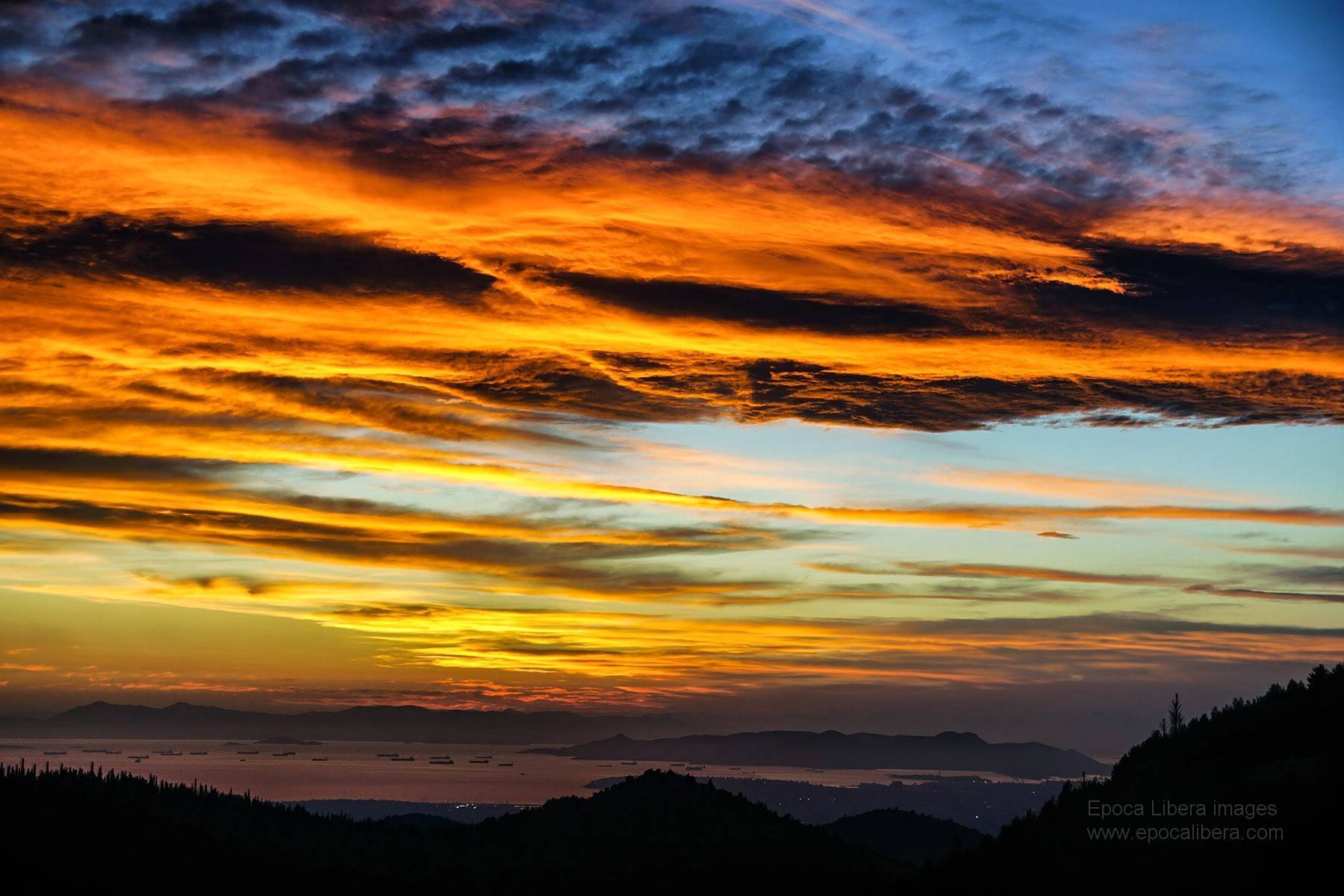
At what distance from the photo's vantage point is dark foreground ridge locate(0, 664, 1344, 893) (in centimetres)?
5303

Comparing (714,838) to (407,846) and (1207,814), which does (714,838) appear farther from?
(1207,814)

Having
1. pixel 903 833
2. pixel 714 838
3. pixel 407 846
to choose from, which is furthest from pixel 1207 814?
pixel 903 833

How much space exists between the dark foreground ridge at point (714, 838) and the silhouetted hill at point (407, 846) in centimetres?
18

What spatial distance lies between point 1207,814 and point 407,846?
178 feet

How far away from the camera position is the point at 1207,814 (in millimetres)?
54344

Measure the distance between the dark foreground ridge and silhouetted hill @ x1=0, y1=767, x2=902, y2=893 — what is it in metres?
0.18

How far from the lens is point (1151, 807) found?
193 ft

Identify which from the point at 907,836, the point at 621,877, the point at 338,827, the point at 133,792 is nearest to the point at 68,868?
the point at 133,792

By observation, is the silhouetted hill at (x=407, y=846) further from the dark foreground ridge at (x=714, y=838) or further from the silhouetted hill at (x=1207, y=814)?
the silhouetted hill at (x=1207, y=814)

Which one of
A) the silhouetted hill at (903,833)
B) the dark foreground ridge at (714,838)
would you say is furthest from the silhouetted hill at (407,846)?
the silhouetted hill at (903,833)

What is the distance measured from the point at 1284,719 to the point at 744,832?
3934 centimetres

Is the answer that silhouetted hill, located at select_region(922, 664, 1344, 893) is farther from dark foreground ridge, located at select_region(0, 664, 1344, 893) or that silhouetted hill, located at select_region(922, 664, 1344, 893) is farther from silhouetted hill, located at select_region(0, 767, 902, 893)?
silhouetted hill, located at select_region(0, 767, 902, 893)

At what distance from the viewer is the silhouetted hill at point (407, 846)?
231ft

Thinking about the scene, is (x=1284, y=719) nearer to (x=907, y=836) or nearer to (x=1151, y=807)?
(x=1151, y=807)
